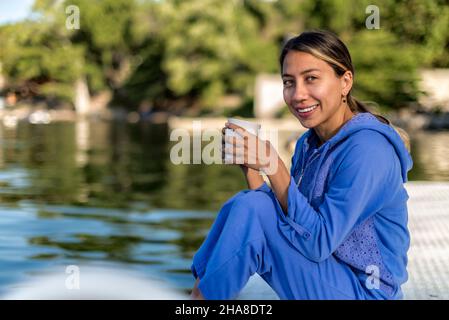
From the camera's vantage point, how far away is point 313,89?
95.0 inches

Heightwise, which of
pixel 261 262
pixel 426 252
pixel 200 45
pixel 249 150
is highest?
pixel 200 45

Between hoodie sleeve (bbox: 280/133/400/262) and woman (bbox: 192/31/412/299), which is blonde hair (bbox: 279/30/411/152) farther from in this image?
hoodie sleeve (bbox: 280/133/400/262)

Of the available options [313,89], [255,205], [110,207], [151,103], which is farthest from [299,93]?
[151,103]

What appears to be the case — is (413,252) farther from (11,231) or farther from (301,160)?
(11,231)

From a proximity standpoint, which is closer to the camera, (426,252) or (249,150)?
(249,150)

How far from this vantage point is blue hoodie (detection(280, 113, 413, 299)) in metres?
2.24

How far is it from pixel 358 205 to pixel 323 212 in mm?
97

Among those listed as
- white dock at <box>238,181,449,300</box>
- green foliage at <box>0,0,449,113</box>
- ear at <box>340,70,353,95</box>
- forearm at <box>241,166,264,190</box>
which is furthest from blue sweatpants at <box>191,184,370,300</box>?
green foliage at <box>0,0,449,113</box>

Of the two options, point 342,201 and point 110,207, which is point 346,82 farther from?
point 110,207

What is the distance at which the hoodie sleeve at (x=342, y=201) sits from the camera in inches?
88.0

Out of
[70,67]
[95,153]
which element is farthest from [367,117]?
[70,67]

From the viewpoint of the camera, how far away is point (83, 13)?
1983 inches

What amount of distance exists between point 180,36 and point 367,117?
115 feet
